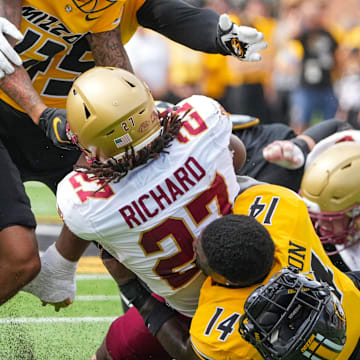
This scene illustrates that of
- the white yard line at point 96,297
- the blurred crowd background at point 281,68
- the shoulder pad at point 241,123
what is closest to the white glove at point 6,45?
the shoulder pad at point 241,123

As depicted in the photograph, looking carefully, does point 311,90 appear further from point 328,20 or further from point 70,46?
point 70,46

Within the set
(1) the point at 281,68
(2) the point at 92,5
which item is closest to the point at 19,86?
(2) the point at 92,5

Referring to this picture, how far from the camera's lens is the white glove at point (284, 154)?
4.07m

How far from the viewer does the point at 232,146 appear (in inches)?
126

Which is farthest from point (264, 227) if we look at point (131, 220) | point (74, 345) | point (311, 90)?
point (311, 90)

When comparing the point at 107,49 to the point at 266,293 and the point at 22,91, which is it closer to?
the point at 22,91

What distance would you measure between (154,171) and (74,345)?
160cm

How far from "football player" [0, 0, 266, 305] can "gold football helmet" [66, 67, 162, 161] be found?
16 centimetres

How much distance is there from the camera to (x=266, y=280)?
8.64ft

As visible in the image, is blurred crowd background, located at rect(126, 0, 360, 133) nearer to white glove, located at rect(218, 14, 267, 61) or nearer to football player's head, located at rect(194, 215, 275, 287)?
white glove, located at rect(218, 14, 267, 61)

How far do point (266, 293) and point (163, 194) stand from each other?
1.84 feet

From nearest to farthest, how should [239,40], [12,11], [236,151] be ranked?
[12,11], [236,151], [239,40]

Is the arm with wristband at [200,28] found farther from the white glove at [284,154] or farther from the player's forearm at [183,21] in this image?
the white glove at [284,154]

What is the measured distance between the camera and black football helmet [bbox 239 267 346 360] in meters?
2.41
